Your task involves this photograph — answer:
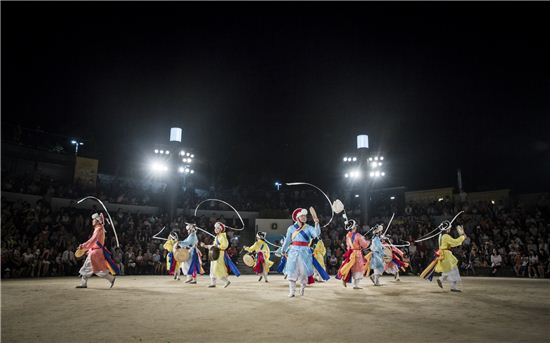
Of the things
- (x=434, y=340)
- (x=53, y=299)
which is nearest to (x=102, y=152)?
(x=53, y=299)

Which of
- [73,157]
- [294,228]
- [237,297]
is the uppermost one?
[73,157]

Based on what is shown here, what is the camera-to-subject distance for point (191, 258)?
14164 mm

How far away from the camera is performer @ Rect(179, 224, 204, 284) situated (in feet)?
43.3

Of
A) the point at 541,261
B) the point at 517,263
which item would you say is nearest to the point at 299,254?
the point at 517,263

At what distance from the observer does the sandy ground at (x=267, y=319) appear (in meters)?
4.68

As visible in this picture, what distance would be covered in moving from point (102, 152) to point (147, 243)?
13.7 m

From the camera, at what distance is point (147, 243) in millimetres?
20234

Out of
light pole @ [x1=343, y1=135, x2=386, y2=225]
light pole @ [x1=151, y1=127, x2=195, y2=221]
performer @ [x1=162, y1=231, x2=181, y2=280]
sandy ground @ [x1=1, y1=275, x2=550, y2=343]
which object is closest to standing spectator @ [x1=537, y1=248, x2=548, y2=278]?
light pole @ [x1=343, y1=135, x2=386, y2=225]

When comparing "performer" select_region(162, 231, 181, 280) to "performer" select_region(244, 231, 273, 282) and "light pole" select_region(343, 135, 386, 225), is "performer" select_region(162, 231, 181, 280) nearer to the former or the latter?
"performer" select_region(244, 231, 273, 282)

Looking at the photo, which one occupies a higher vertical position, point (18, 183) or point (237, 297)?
point (18, 183)

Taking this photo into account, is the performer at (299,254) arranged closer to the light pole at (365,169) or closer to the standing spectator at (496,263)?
the standing spectator at (496,263)

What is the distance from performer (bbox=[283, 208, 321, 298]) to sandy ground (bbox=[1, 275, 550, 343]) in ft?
2.25

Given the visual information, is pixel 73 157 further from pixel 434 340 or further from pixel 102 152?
pixel 434 340

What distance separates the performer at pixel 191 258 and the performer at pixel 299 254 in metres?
5.02
